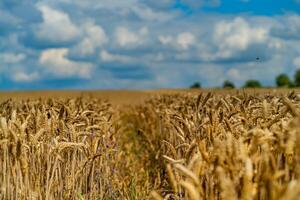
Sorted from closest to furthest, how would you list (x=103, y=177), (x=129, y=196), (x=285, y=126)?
(x=285, y=126) < (x=103, y=177) < (x=129, y=196)

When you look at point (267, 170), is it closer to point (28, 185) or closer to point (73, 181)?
point (28, 185)

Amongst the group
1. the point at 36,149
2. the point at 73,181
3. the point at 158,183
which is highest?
the point at 36,149

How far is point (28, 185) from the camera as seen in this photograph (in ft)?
19.0

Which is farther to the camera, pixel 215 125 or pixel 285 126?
pixel 215 125

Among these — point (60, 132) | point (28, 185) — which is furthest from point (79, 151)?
point (28, 185)

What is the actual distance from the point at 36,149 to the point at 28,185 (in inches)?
19.1

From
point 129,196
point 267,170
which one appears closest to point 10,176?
point 267,170

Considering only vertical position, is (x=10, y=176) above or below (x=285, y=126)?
below

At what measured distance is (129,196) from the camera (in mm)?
9305

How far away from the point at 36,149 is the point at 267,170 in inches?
127

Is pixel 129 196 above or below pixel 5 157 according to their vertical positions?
below

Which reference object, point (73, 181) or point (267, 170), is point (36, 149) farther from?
point (267, 170)

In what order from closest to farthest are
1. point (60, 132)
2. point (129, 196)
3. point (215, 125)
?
point (215, 125), point (60, 132), point (129, 196)

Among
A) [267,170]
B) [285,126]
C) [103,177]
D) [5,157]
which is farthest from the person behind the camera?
[103,177]
